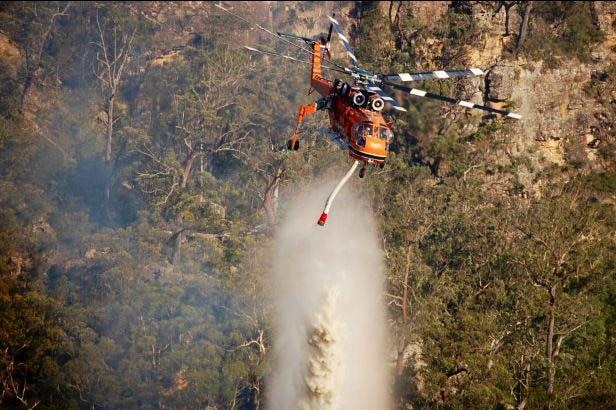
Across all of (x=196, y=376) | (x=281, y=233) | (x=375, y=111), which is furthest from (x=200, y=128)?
(x=375, y=111)

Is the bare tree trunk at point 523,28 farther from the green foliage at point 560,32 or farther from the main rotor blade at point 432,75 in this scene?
the main rotor blade at point 432,75

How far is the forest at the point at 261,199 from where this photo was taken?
3447cm

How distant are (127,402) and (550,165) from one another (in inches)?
1231

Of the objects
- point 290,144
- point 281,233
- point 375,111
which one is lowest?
point 281,233

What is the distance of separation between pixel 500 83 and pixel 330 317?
26.3m

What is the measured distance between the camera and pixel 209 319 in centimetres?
3862

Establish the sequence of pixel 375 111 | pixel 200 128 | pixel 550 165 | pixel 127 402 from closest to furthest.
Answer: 1. pixel 375 111
2. pixel 127 402
3. pixel 550 165
4. pixel 200 128

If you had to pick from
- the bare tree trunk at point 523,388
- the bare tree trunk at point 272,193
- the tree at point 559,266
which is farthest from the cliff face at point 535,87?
the bare tree trunk at point 523,388

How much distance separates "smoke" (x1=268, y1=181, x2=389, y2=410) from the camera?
30.2m

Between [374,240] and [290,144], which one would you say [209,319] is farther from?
[290,144]

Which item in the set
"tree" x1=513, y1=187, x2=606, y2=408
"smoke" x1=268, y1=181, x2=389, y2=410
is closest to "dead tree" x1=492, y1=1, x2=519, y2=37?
"tree" x1=513, y1=187, x2=606, y2=408

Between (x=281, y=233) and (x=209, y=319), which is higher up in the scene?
(x=281, y=233)

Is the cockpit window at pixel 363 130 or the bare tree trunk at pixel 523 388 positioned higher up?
the cockpit window at pixel 363 130

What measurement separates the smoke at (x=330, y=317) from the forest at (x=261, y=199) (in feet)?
3.62
